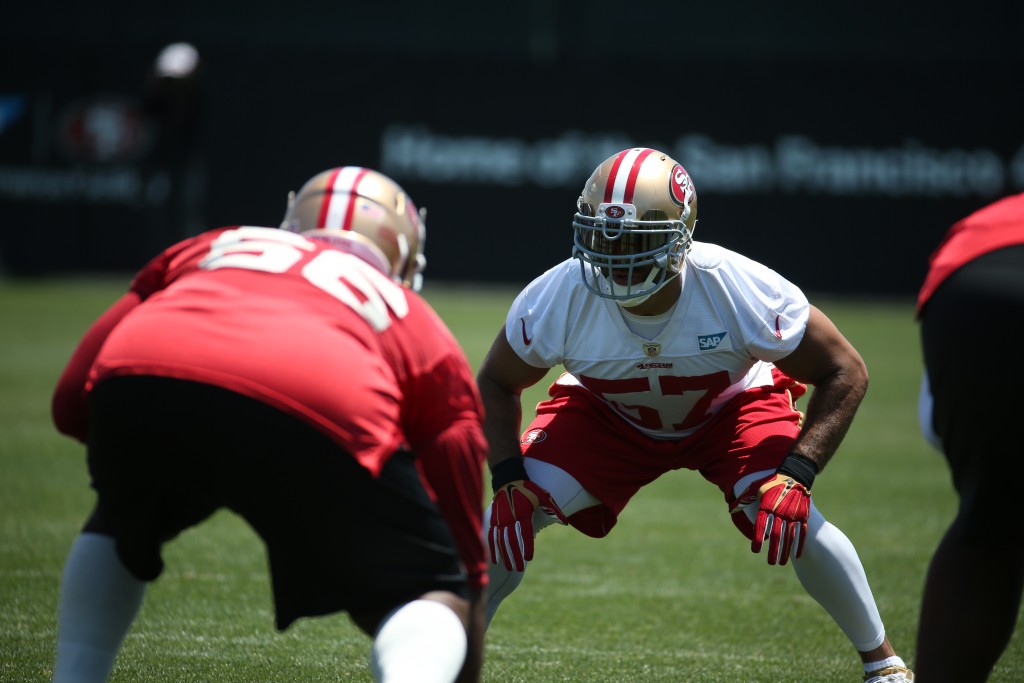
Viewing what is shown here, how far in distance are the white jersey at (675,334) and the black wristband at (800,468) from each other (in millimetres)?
312

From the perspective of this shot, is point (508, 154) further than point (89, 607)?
Yes

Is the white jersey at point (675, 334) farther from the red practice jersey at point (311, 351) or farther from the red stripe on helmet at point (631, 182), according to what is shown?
the red practice jersey at point (311, 351)

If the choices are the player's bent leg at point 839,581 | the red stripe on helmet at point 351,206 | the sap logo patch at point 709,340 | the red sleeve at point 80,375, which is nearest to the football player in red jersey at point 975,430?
the player's bent leg at point 839,581

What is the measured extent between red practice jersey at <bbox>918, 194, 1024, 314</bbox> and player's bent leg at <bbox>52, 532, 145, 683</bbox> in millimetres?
1839

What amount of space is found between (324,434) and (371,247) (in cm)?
49

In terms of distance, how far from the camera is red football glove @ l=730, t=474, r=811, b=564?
3738 millimetres

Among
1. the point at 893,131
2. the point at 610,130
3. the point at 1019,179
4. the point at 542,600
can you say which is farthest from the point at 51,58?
the point at 542,600

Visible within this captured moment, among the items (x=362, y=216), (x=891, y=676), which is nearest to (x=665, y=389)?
(x=891, y=676)

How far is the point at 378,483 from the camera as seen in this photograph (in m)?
2.63

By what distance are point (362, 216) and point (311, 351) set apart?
416 millimetres

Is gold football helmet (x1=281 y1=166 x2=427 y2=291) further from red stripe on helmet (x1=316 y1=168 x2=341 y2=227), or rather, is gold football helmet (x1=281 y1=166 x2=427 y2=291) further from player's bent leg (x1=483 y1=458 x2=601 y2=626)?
player's bent leg (x1=483 y1=458 x2=601 y2=626)

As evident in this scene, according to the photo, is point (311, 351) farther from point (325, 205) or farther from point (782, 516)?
point (782, 516)

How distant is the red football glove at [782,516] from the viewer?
12.3 feet

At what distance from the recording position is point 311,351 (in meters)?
2.62
